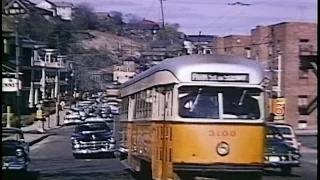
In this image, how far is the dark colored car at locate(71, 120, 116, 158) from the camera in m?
15.2

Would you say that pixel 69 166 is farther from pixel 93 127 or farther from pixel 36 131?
pixel 93 127

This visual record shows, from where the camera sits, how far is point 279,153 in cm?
1406

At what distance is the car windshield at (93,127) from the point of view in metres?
15.3

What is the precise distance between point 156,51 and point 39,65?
2328mm

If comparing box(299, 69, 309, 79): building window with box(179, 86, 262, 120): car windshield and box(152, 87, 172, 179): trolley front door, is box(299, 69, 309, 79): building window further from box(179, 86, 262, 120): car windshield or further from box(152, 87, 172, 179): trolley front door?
box(152, 87, 172, 179): trolley front door

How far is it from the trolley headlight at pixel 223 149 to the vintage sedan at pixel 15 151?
3664 millimetres

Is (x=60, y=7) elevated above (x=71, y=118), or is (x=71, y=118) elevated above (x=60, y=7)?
(x=60, y=7)

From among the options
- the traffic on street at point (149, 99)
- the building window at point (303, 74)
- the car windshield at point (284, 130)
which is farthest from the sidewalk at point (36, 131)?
the building window at point (303, 74)

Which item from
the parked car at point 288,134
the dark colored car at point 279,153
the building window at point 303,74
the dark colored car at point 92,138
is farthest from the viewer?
the dark colored car at point 92,138

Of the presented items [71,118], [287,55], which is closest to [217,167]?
[287,55]

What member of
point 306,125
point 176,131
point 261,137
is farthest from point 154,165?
point 306,125

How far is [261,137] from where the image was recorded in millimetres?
12555

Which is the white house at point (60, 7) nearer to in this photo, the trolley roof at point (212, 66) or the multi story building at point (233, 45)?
the trolley roof at point (212, 66)

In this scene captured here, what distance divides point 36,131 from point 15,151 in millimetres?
1440
